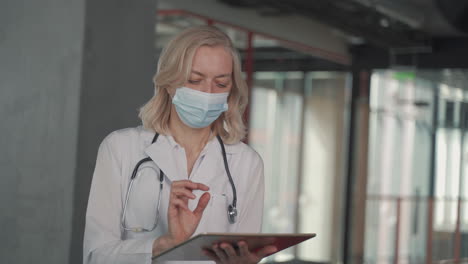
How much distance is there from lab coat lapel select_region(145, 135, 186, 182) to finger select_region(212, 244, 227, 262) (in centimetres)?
36

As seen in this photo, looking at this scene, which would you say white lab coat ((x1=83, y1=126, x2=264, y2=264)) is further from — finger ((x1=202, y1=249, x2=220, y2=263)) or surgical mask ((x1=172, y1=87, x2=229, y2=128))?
finger ((x1=202, y1=249, x2=220, y2=263))

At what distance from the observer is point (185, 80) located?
2289 mm

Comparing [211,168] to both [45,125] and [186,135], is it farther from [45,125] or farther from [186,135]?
[45,125]

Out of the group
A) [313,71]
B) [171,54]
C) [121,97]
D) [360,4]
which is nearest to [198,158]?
[171,54]

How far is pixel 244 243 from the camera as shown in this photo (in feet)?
6.47

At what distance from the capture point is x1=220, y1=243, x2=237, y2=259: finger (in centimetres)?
196

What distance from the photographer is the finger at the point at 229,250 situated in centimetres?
196

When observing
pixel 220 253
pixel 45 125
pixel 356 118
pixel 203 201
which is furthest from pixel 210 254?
pixel 356 118

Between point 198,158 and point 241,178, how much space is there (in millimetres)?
148

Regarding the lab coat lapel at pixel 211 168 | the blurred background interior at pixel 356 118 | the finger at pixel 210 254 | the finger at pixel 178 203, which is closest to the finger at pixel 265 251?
the finger at pixel 210 254

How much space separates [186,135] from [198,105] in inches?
7.9

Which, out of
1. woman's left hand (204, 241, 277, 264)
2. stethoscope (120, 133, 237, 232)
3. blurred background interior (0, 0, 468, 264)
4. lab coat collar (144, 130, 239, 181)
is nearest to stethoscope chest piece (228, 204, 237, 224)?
stethoscope (120, 133, 237, 232)

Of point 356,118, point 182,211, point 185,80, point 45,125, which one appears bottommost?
point 182,211

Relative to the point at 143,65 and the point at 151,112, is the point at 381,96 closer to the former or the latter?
the point at 143,65
